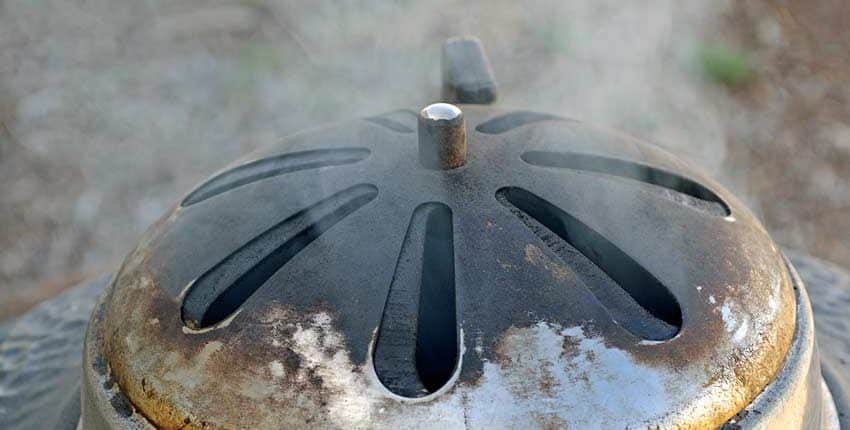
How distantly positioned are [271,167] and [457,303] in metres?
0.76

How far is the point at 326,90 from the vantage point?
675 cm

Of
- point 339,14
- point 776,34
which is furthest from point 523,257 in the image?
point 776,34

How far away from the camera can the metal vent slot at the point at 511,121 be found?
6.81 ft

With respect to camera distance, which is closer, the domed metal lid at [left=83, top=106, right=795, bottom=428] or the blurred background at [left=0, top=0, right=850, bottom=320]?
the domed metal lid at [left=83, top=106, right=795, bottom=428]

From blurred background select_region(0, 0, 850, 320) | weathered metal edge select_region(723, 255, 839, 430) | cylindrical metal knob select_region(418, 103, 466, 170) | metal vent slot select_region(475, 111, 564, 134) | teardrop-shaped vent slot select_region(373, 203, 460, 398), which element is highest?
cylindrical metal knob select_region(418, 103, 466, 170)

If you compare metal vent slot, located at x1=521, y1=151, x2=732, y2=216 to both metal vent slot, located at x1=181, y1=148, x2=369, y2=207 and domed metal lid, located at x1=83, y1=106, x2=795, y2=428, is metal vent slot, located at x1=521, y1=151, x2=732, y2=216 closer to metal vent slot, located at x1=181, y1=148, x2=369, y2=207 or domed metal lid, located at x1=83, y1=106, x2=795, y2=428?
domed metal lid, located at x1=83, y1=106, x2=795, y2=428

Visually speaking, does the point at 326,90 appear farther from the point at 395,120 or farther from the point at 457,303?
the point at 457,303

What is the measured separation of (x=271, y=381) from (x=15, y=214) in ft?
17.6

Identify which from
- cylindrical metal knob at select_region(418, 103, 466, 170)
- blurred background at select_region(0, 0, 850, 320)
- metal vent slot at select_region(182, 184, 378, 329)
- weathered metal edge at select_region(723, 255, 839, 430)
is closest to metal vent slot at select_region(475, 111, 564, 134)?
cylindrical metal knob at select_region(418, 103, 466, 170)

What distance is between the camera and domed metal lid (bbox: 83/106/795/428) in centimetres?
141

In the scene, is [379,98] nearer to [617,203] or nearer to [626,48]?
[626,48]

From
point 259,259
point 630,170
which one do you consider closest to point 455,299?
point 259,259

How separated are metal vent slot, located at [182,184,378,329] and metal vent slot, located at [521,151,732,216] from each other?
0.49 m

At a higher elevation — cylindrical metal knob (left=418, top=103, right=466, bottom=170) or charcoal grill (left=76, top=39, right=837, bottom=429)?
cylindrical metal knob (left=418, top=103, right=466, bottom=170)
